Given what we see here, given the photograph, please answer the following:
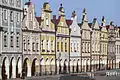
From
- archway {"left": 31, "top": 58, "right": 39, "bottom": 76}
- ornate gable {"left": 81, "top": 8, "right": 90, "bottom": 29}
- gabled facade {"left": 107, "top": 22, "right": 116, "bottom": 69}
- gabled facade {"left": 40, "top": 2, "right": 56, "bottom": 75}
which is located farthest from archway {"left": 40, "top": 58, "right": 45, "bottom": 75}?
gabled facade {"left": 107, "top": 22, "right": 116, "bottom": 69}

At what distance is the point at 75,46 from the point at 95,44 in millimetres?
13708

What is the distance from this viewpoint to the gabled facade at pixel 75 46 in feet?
306

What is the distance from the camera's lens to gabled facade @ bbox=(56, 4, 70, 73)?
8653cm

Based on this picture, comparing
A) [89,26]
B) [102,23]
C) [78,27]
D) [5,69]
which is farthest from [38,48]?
[102,23]

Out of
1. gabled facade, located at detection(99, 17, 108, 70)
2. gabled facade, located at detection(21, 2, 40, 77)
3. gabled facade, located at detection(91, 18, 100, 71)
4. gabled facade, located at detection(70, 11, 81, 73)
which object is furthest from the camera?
gabled facade, located at detection(99, 17, 108, 70)

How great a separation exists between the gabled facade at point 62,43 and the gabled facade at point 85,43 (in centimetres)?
866

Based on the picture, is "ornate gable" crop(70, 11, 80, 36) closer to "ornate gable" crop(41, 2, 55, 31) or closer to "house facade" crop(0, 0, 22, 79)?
"ornate gable" crop(41, 2, 55, 31)

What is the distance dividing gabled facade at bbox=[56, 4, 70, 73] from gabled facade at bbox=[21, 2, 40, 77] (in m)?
8.45

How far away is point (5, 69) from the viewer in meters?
67.8

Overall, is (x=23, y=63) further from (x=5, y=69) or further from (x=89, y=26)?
(x=89, y=26)

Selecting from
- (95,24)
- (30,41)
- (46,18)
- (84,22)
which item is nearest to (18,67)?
(30,41)

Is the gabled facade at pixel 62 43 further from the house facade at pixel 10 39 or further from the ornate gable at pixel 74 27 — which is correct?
the house facade at pixel 10 39

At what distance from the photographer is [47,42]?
8212 cm

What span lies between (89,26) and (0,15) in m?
42.5
